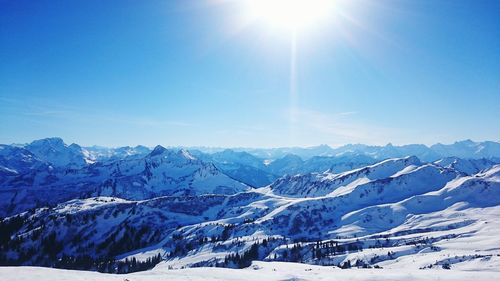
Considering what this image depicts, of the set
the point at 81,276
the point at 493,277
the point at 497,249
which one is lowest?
the point at 497,249

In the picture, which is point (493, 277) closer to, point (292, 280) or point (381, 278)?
point (381, 278)

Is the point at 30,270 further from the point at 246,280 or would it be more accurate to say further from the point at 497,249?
the point at 497,249

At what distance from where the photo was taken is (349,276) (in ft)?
218

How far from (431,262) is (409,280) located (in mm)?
123112

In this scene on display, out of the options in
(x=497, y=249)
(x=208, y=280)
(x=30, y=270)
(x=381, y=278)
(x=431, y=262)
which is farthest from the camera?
(x=497, y=249)

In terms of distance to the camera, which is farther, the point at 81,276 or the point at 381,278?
the point at 381,278

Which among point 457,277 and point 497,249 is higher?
point 457,277

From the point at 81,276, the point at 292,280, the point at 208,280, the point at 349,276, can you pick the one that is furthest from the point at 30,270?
the point at 349,276

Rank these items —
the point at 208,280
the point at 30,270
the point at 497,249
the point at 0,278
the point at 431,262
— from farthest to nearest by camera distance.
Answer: the point at 497,249 → the point at 431,262 → the point at 208,280 → the point at 30,270 → the point at 0,278

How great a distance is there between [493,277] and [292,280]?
36688 millimetres

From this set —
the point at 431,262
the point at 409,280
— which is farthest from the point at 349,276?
the point at 431,262

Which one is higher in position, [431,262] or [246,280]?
[246,280]

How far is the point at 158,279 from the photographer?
2346 inches

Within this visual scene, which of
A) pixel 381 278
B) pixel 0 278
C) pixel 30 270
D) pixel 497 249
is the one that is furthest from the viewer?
pixel 497 249
